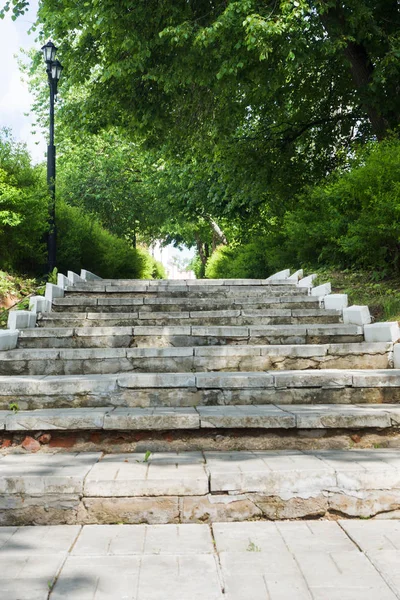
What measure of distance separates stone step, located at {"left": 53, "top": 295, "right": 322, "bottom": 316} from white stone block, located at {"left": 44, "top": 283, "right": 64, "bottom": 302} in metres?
0.11

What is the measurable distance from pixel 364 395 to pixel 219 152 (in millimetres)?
10468

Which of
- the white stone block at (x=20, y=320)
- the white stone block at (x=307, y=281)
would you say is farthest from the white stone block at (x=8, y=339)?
the white stone block at (x=307, y=281)

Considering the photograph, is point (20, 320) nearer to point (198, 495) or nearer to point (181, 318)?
point (181, 318)

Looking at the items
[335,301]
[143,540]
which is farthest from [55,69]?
[143,540]

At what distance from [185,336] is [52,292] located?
9.15 feet

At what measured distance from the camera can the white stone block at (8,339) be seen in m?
5.75

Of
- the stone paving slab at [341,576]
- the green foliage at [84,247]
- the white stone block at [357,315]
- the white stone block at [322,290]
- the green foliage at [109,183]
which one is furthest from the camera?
the green foliage at [109,183]

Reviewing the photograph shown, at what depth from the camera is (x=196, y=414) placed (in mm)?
4012

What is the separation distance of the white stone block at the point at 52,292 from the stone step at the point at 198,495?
4.89m

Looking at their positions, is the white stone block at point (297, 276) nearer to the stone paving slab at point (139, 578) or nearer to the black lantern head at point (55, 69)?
the black lantern head at point (55, 69)

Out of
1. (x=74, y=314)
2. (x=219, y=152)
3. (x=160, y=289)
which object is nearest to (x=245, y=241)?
(x=219, y=152)

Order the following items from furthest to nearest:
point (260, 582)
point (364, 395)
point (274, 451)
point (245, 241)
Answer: point (245, 241)
point (364, 395)
point (274, 451)
point (260, 582)

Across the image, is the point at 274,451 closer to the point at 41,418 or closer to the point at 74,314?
the point at 41,418

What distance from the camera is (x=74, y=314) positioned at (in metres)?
7.20
